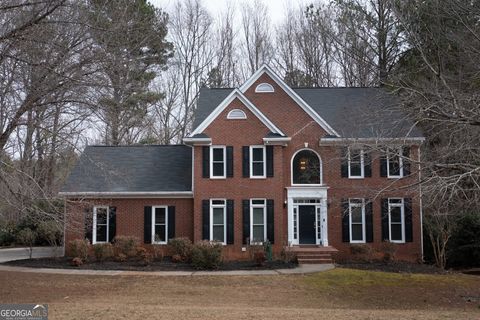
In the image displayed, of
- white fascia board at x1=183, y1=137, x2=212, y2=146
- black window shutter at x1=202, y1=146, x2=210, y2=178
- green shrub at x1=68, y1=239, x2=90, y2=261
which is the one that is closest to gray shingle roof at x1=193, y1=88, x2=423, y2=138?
white fascia board at x1=183, y1=137, x2=212, y2=146

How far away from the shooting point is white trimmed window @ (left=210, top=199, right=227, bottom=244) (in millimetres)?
23422

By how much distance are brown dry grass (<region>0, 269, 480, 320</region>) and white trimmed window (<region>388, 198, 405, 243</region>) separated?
4.10m

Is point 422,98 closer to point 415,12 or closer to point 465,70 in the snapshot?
point 415,12

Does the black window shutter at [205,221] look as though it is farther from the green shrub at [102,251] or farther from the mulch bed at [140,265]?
the green shrub at [102,251]

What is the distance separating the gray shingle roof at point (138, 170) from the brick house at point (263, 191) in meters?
0.09

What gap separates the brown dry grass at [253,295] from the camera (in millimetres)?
11539

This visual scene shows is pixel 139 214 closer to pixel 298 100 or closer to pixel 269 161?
pixel 269 161

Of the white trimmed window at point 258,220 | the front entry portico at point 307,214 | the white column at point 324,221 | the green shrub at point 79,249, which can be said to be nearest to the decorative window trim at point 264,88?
the front entry portico at point 307,214

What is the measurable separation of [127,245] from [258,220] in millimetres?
5938

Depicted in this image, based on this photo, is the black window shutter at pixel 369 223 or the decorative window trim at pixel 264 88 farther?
the decorative window trim at pixel 264 88

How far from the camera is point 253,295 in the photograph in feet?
49.9

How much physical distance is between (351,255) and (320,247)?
1.52 m

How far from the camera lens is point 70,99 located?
12.5 meters

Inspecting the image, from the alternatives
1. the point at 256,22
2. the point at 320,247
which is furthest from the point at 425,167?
the point at 256,22
